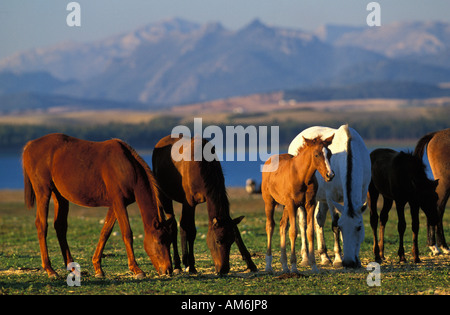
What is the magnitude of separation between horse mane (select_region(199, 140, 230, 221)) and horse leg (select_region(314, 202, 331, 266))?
10.3 feet

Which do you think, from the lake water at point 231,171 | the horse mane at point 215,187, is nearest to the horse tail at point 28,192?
the horse mane at point 215,187

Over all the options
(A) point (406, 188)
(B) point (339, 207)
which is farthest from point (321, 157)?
(A) point (406, 188)

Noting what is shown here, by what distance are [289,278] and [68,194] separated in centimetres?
435

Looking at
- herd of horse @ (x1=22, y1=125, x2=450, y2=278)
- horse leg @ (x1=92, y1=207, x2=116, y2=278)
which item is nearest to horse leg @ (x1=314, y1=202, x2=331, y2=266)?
herd of horse @ (x1=22, y1=125, x2=450, y2=278)

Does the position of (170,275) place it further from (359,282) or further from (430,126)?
(430,126)

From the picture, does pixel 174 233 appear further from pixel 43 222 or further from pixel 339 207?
pixel 339 207

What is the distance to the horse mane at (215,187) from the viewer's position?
1259 cm

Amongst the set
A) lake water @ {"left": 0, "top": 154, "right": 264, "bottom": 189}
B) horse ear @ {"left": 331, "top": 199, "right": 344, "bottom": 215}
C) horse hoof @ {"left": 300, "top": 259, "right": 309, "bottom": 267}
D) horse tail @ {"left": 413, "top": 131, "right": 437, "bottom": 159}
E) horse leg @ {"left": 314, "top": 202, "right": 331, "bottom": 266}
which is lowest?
lake water @ {"left": 0, "top": 154, "right": 264, "bottom": 189}

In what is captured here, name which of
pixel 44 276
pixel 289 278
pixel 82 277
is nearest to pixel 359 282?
pixel 289 278

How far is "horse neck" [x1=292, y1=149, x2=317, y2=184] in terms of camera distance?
12.6m

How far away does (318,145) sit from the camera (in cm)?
1244

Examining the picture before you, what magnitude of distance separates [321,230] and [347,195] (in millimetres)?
1948

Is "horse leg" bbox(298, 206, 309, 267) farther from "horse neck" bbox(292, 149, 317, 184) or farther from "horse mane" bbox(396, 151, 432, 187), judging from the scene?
"horse mane" bbox(396, 151, 432, 187)

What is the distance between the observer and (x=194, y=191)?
12914 mm
